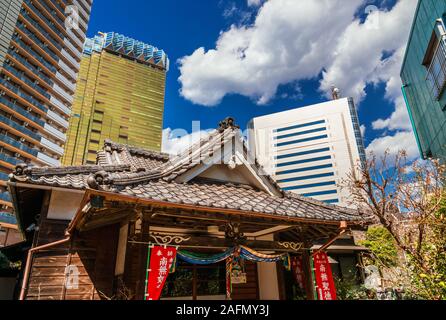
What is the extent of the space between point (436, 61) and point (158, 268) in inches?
947

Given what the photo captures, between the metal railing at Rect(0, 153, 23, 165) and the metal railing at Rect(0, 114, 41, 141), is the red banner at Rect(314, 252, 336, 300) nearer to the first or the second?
the metal railing at Rect(0, 153, 23, 165)

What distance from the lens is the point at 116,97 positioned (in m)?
86.0

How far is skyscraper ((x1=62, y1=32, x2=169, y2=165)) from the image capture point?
→ 248 ft

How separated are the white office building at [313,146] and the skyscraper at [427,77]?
71.4 meters

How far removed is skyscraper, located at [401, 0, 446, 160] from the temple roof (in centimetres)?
1750

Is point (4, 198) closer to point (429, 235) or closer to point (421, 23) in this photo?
point (429, 235)

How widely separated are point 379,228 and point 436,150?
802 cm

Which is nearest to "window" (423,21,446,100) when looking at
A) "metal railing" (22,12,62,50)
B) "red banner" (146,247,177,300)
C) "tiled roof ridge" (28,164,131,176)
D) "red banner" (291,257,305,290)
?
"red banner" (291,257,305,290)

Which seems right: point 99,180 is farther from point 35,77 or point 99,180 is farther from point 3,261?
point 35,77

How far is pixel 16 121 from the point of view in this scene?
158ft

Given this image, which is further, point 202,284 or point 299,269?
point 202,284

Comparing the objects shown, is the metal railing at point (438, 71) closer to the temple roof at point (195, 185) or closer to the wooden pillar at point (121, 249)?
the temple roof at point (195, 185)

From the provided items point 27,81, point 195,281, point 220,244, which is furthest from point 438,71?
point 27,81
